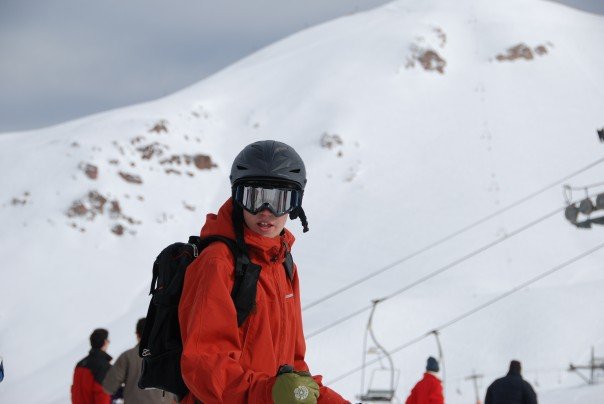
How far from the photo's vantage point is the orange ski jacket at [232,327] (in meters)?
2.74

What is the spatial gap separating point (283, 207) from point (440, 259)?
4621 cm

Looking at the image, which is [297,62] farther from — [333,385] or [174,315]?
[174,315]

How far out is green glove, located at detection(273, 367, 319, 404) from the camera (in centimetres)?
251

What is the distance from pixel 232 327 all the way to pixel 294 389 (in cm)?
45

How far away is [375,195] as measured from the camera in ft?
192

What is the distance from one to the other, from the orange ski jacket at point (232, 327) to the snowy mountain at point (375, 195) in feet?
53.4

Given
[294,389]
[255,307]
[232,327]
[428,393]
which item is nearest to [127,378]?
[428,393]

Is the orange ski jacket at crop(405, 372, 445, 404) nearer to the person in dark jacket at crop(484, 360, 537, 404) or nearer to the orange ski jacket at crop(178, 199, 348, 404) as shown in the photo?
the person in dark jacket at crop(484, 360, 537, 404)

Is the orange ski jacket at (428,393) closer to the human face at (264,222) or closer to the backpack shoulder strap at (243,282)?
the human face at (264,222)

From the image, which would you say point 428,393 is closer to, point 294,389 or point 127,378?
point 127,378

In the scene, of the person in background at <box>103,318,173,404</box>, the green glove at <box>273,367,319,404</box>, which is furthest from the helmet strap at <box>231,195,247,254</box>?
the person in background at <box>103,318,173,404</box>

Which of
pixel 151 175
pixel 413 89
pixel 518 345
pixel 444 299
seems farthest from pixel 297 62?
pixel 518 345

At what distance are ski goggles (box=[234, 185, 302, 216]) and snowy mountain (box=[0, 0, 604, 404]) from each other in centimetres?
1638

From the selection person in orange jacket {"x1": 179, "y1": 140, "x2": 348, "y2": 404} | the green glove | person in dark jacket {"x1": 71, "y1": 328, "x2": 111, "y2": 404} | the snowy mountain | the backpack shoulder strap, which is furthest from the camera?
the snowy mountain
